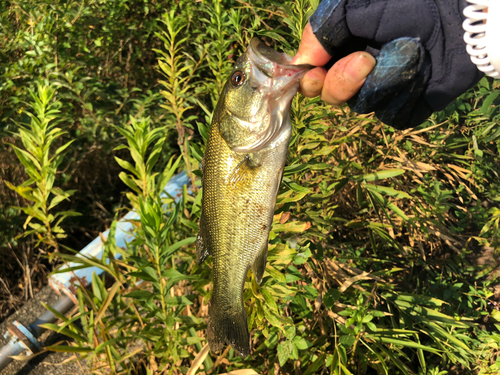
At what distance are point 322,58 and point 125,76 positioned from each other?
3.01 m

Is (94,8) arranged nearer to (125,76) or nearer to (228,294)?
(125,76)

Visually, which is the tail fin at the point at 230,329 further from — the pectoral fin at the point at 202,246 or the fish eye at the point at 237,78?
the fish eye at the point at 237,78

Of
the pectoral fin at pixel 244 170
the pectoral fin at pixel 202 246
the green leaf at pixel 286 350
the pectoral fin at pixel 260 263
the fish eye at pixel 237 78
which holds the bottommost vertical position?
the green leaf at pixel 286 350

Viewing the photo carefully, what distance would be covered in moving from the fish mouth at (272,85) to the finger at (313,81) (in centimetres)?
4

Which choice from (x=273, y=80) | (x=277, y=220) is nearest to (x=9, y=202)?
(x=277, y=220)

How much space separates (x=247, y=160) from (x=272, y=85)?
0.96 ft

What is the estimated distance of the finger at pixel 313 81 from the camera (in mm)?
1403

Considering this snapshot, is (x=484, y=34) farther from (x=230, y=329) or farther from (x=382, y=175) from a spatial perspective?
→ (x=230, y=329)

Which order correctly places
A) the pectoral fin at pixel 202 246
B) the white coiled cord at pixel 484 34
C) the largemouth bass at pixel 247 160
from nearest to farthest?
1. the white coiled cord at pixel 484 34
2. the largemouth bass at pixel 247 160
3. the pectoral fin at pixel 202 246

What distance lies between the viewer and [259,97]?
4.48 ft

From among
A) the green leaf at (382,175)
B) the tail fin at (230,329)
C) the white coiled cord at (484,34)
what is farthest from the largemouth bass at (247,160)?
the green leaf at (382,175)

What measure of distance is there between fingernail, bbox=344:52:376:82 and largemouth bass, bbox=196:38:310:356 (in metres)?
0.16

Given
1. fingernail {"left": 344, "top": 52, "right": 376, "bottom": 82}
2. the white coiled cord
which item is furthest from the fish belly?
the white coiled cord

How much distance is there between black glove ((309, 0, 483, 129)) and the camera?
1.25 m
